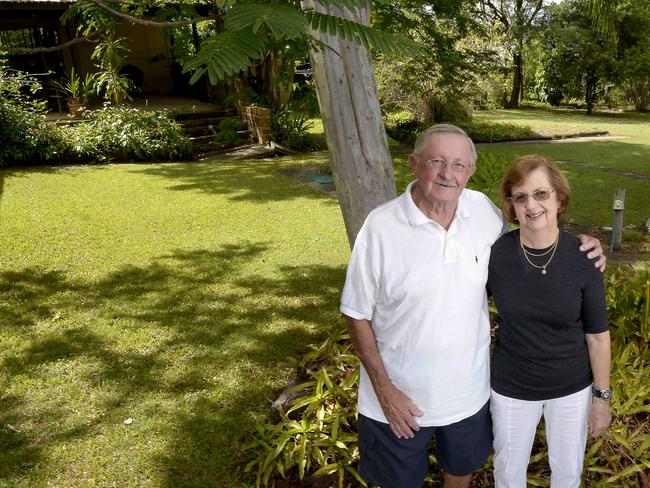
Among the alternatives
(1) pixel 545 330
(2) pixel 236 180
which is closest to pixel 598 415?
(1) pixel 545 330

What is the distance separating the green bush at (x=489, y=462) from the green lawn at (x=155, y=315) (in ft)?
0.88

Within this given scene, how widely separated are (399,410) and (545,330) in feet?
2.14

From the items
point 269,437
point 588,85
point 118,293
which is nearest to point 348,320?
point 269,437

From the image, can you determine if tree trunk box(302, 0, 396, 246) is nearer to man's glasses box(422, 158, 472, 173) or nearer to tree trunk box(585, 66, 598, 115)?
man's glasses box(422, 158, 472, 173)

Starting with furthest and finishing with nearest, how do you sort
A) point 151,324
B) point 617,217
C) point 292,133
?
point 292,133 < point 617,217 < point 151,324

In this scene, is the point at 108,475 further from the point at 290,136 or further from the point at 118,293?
the point at 290,136

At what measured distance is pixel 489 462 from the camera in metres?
3.11

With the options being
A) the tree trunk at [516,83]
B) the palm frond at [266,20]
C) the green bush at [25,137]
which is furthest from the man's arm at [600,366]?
the tree trunk at [516,83]

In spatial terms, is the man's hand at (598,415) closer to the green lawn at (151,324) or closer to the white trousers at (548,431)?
the white trousers at (548,431)

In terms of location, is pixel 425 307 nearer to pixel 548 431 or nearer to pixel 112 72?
pixel 548 431

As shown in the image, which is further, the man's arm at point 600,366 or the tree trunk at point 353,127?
the tree trunk at point 353,127

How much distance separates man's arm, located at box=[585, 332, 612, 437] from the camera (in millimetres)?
2215

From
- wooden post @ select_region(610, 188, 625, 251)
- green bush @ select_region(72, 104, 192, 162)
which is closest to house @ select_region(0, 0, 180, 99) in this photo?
green bush @ select_region(72, 104, 192, 162)

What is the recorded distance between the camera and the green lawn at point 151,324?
3.54 metres
